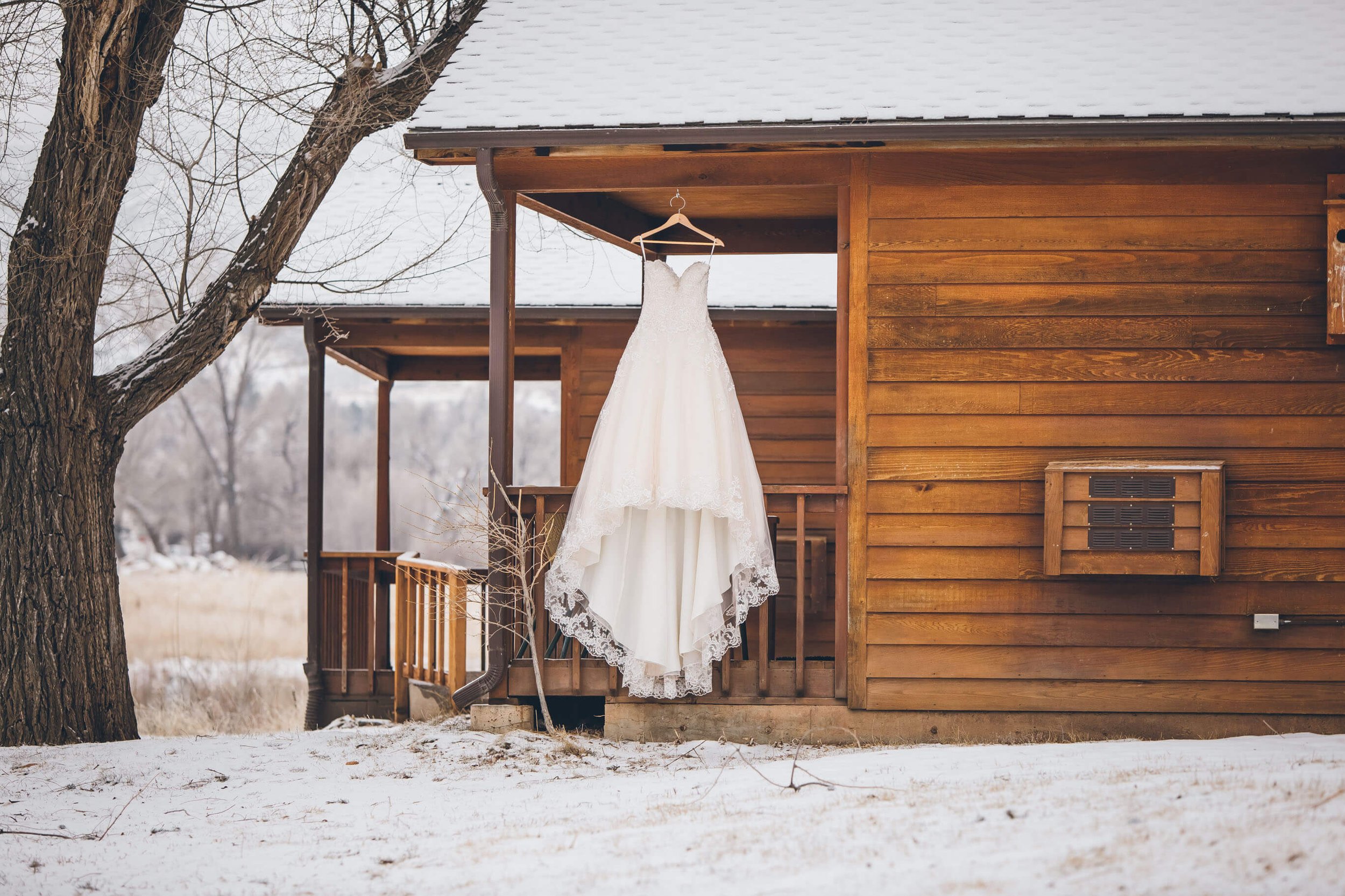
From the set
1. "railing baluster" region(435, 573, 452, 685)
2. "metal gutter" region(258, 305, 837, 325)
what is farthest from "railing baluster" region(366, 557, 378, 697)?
"metal gutter" region(258, 305, 837, 325)

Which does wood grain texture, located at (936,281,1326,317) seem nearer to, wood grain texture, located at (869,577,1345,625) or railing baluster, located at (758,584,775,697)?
wood grain texture, located at (869,577,1345,625)

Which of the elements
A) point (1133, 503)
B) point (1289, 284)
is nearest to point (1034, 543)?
point (1133, 503)

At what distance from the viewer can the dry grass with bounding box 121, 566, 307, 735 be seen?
33.8 ft

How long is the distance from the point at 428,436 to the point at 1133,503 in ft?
133

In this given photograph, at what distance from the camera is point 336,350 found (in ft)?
28.2

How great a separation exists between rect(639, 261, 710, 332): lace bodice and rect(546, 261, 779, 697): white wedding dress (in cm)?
7

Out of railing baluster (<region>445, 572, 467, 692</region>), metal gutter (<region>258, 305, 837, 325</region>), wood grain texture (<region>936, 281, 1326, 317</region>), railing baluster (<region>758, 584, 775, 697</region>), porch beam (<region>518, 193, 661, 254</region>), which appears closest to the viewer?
wood grain texture (<region>936, 281, 1326, 317</region>)

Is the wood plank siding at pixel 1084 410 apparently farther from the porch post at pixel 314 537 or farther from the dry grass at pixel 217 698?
the dry grass at pixel 217 698

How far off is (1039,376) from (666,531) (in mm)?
1826

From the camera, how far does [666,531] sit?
5.14 metres

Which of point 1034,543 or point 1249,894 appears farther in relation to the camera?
point 1034,543

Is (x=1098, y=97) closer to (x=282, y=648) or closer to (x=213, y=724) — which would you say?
(x=213, y=724)

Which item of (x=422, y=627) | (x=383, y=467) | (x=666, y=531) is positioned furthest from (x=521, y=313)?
(x=666, y=531)

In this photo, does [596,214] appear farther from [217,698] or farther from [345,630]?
[217,698]
